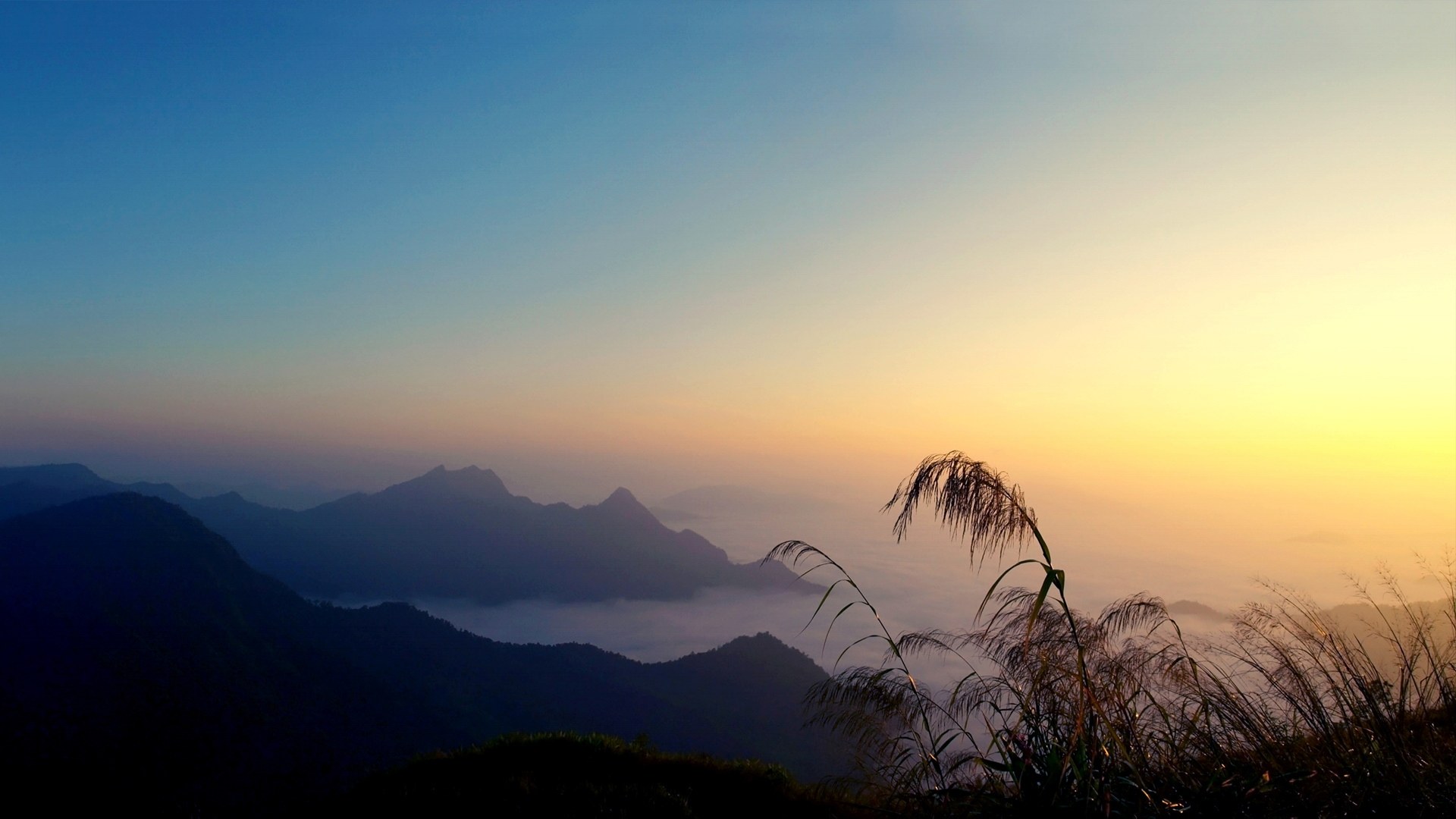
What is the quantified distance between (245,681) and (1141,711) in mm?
121118

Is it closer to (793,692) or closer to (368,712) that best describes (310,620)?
(368,712)

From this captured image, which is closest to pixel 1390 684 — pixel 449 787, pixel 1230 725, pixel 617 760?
pixel 1230 725

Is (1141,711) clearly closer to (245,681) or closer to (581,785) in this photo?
(581,785)

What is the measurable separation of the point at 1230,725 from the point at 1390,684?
1397 millimetres

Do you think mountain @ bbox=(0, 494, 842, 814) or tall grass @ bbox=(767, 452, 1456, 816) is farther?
mountain @ bbox=(0, 494, 842, 814)

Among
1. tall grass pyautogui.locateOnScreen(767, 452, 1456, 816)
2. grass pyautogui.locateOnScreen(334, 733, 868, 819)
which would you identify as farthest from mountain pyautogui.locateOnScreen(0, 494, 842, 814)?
tall grass pyautogui.locateOnScreen(767, 452, 1456, 816)

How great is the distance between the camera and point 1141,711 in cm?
500

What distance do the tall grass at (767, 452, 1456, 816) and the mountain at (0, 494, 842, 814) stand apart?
61.6 m

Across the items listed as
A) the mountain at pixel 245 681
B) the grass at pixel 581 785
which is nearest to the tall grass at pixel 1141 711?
the grass at pixel 581 785

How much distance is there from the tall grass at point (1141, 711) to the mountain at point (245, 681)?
6163cm

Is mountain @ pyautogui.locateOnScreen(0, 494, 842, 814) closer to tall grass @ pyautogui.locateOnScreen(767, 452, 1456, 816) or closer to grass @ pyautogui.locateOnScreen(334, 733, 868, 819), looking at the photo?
grass @ pyautogui.locateOnScreen(334, 733, 868, 819)

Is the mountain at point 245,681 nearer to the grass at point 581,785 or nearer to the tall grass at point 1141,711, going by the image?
the grass at point 581,785

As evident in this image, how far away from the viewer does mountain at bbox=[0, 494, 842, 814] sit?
2975 inches

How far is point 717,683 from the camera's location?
11738 cm
